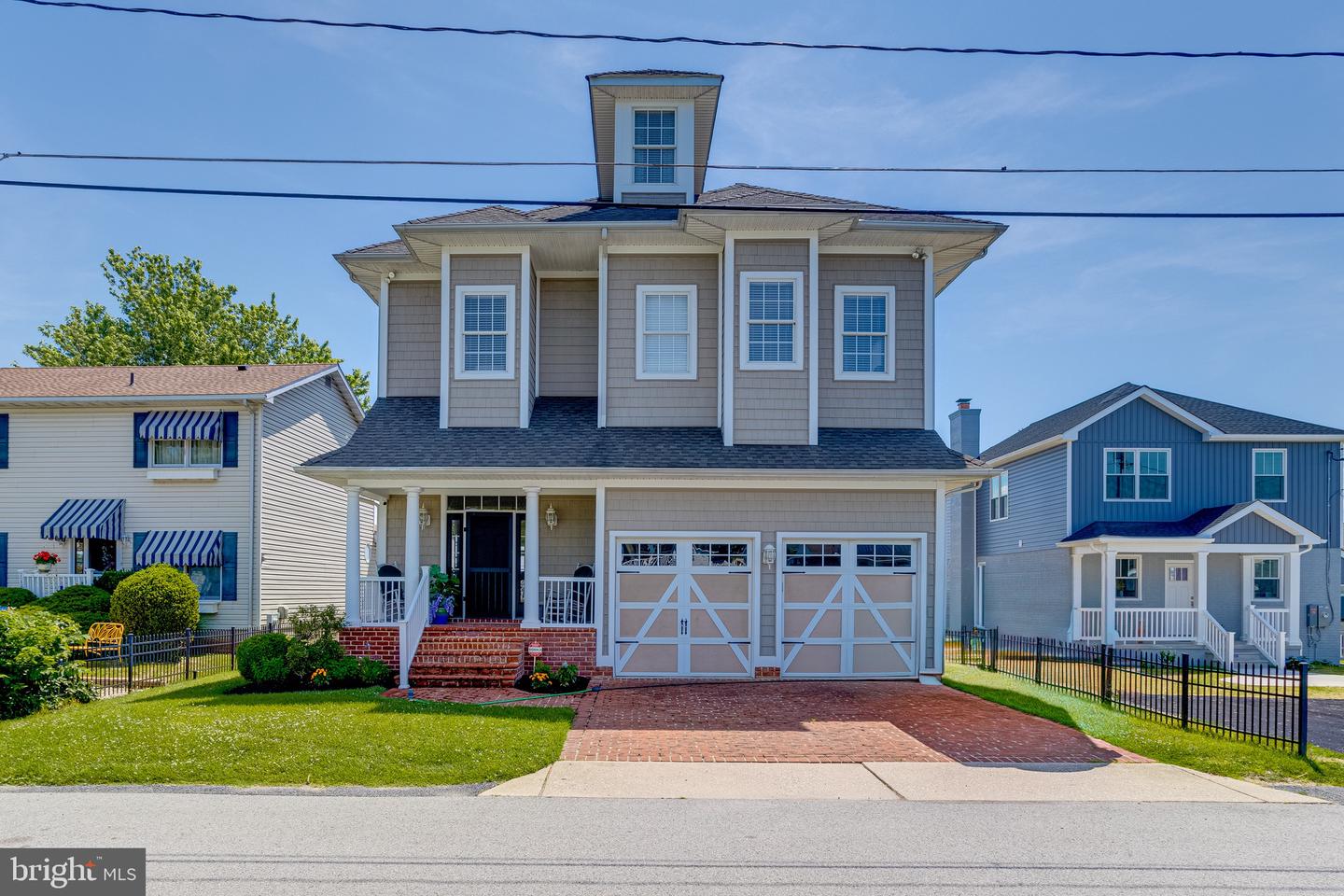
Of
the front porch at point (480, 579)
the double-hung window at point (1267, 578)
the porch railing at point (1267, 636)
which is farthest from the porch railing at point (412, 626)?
the double-hung window at point (1267, 578)

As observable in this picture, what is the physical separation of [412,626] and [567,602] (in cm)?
258

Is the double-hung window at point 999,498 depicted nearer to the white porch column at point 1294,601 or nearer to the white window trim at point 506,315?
the white porch column at point 1294,601

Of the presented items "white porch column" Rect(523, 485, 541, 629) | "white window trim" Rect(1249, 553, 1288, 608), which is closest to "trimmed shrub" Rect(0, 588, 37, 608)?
"white porch column" Rect(523, 485, 541, 629)

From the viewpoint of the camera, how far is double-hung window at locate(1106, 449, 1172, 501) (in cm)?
2459

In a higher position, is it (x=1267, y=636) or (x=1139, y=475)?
(x=1139, y=475)

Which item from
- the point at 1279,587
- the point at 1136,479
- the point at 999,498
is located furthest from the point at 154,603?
the point at 1279,587

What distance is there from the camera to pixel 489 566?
57.0 feet

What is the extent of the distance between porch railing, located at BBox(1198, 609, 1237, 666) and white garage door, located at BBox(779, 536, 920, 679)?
1122cm

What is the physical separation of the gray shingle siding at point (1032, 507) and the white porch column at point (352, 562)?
1866 cm

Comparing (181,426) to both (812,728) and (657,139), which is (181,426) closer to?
(657,139)

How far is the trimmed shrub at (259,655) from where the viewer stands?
13.6m

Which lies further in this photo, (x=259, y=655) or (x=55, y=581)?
(x=55, y=581)

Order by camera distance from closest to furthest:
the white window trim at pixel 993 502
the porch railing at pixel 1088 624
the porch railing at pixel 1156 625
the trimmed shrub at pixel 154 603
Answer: the trimmed shrub at pixel 154 603 → the porch railing at pixel 1156 625 → the porch railing at pixel 1088 624 → the white window trim at pixel 993 502

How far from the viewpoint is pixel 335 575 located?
1077 inches
